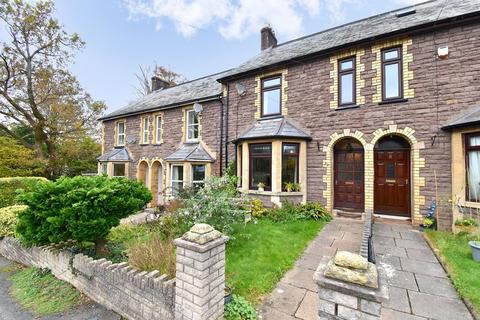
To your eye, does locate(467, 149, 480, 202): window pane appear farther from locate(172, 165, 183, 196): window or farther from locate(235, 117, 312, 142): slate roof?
locate(172, 165, 183, 196): window

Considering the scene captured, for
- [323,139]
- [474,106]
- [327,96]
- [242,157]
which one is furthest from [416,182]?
[242,157]

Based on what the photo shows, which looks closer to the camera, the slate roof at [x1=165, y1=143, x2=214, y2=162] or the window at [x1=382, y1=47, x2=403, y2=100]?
the window at [x1=382, y1=47, x2=403, y2=100]

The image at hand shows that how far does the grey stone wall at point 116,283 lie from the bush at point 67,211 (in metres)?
0.58

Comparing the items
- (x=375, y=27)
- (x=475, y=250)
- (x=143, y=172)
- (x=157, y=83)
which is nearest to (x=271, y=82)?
(x=375, y=27)

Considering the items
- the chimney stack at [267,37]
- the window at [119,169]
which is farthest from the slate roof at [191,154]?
the chimney stack at [267,37]

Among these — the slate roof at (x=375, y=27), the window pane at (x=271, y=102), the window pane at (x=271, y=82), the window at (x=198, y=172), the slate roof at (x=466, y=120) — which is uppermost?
the slate roof at (x=375, y=27)

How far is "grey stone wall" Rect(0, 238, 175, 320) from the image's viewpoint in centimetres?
344

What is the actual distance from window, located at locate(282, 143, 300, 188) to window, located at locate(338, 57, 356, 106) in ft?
8.10

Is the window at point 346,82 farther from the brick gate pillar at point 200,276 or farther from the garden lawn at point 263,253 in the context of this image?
the brick gate pillar at point 200,276

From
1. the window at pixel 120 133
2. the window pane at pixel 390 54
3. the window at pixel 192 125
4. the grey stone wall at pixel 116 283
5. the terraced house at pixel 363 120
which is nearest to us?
the grey stone wall at pixel 116 283

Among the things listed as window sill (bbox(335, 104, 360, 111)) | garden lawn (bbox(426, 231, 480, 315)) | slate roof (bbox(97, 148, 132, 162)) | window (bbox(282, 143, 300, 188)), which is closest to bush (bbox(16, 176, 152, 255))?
window (bbox(282, 143, 300, 188))

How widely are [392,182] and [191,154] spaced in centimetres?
897

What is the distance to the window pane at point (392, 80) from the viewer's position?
7.94 metres

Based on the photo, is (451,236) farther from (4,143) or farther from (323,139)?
(4,143)
